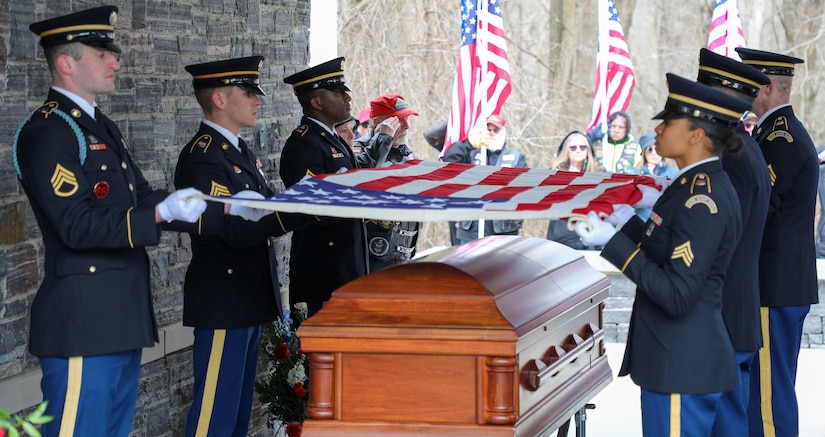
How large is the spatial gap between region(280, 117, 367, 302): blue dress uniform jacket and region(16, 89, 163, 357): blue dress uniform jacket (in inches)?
57.4

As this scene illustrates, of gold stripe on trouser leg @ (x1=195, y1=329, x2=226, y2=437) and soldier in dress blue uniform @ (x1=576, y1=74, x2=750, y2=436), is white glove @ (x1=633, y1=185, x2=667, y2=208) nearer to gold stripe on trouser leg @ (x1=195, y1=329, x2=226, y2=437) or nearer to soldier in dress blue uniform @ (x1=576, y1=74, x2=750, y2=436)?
soldier in dress blue uniform @ (x1=576, y1=74, x2=750, y2=436)

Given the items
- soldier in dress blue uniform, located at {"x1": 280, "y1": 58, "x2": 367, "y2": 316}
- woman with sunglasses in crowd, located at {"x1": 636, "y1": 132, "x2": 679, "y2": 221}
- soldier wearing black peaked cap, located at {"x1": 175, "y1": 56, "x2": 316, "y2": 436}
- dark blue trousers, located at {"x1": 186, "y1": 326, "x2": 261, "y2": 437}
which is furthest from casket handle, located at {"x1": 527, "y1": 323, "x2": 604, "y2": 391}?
woman with sunglasses in crowd, located at {"x1": 636, "y1": 132, "x2": 679, "y2": 221}

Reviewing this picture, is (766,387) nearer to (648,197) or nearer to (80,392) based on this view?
(648,197)

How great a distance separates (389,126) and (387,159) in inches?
9.9

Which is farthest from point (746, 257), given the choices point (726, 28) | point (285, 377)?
point (726, 28)

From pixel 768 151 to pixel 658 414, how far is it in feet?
5.81

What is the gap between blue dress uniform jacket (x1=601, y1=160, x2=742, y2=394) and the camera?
12.4 feet

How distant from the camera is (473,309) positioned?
148 inches

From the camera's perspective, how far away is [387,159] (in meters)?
6.52

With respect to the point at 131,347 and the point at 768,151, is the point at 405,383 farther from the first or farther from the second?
the point at 768,151

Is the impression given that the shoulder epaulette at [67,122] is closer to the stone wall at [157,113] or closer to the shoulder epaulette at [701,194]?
the stone wall at [157,113]

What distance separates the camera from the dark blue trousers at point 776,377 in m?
5.41

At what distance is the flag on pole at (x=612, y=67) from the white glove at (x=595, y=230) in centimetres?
920

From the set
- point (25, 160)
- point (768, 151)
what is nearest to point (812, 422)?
point (768, 151)
